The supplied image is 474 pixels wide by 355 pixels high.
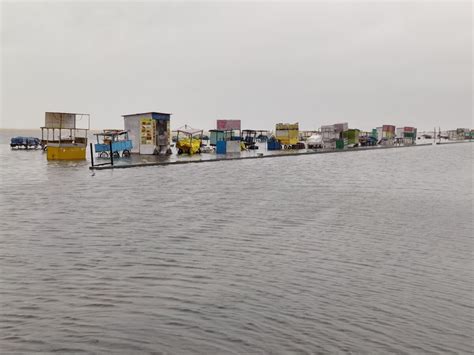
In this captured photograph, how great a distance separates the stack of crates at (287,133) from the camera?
70812 millimetres

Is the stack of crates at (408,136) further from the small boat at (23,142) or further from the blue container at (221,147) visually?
the small boat at (23,142)

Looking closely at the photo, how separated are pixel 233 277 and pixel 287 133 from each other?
65116mm

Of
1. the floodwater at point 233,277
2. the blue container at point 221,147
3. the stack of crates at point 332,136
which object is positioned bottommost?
the floodwater at point 233,277

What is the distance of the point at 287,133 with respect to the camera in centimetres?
7212

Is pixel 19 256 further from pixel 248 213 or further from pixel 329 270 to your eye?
pixel 248 213

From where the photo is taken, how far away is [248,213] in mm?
15516

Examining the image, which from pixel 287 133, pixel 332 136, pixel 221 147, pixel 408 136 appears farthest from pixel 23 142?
pixel 408 136

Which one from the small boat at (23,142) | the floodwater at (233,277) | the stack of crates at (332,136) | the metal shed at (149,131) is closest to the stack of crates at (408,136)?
the stack of crates at (332,136)

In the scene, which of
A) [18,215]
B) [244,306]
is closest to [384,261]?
[244,306]

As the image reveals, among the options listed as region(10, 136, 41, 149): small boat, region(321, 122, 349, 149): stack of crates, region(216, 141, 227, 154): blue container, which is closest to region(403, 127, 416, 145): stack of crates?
region(321, 122, 349, 149): stack of crates

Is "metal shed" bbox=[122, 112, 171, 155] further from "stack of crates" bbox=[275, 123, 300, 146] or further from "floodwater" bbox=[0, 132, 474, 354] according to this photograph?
"stack of crates" bbox=[275, 123, 300, 146]

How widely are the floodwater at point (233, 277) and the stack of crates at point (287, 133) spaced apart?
177ft

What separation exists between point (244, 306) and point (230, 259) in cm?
266

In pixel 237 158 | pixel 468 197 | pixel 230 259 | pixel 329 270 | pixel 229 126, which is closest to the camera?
pixel 329 270
